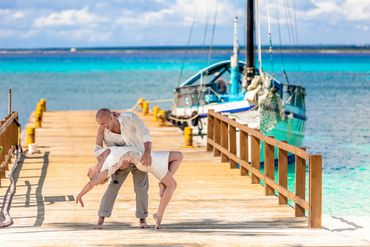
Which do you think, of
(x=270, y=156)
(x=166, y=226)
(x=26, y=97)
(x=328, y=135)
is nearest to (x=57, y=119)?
(x=328, y=135)

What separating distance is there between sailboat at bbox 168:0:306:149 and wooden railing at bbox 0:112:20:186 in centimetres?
824

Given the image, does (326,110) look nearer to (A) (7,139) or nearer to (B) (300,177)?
(A) (7,139)

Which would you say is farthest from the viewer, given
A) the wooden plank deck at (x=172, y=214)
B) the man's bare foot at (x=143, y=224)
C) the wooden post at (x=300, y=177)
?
the wooden post at (x=300, y=177)

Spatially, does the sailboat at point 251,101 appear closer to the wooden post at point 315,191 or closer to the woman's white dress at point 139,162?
the wooden post at point 315,191

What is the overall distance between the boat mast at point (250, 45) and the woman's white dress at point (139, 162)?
19.8 m

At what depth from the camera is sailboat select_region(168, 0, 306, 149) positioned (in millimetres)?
27109

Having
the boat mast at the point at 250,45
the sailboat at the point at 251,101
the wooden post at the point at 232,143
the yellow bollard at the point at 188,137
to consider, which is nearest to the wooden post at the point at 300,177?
the wooden post at the point at 232,143

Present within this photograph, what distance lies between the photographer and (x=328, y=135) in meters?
42.9

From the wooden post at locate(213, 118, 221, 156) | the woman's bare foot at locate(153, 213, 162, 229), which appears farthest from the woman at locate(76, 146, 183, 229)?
the wooden post at locate(213, 118, 221, 156)

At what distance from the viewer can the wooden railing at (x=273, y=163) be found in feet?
39.8

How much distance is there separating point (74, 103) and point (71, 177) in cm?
5932

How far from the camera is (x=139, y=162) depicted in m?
11.4

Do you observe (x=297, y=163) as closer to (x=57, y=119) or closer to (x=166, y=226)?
(x=166, y=226)

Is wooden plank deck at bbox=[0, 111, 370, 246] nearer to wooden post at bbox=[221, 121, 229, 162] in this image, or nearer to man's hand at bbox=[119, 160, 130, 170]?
wooden post at bbox=[221, 121, 229, 162]
